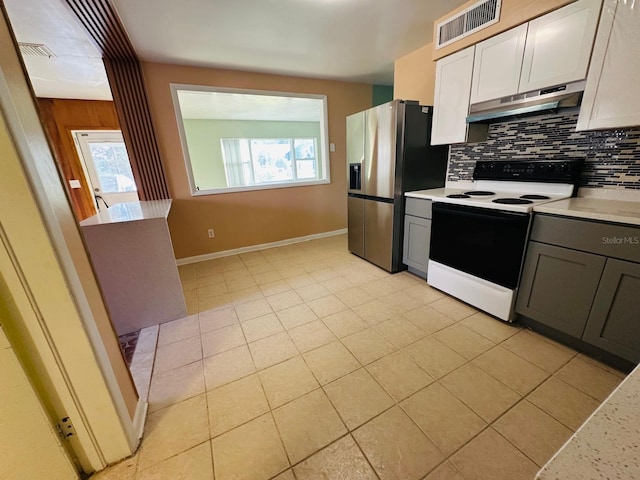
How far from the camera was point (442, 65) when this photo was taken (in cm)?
234

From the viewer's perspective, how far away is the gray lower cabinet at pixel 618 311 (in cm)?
136

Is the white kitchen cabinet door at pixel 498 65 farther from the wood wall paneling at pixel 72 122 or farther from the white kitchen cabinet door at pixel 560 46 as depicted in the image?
the wood wall paneling at pixel 72 122

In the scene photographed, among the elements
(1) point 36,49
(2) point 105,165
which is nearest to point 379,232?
(1) point 36,49

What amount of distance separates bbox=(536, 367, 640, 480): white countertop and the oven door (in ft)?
5.23

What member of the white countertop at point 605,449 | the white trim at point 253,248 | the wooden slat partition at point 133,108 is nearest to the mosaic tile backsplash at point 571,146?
the white countertop at point 605,449

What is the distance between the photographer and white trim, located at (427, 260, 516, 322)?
1.91 metres

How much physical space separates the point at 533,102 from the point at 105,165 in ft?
19.6

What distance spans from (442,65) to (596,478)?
2.86 m

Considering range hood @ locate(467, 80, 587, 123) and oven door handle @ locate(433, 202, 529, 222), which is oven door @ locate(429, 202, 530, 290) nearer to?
oven door handle @ locate(433, 202, 529, 222)

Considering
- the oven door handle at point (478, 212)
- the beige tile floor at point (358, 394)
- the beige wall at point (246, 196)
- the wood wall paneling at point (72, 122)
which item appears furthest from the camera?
the wood wall paneling at point (72, 122)

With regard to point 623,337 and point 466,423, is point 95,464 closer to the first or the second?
point 466,423

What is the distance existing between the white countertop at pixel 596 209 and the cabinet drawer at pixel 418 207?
0.86 metres

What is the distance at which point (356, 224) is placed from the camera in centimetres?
328

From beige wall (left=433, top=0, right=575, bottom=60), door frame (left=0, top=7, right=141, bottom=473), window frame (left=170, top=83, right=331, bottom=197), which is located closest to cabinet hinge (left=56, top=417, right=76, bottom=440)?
door frame (left=0, top=7, right=141, bottom=473)
